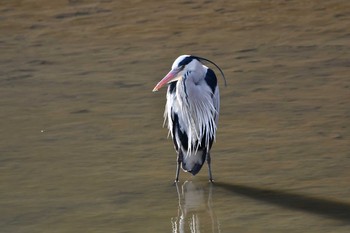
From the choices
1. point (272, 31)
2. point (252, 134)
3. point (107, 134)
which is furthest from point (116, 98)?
point (272, 31)

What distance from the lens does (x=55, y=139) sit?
26.4 ft

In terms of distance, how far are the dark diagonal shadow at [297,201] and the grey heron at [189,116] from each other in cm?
29

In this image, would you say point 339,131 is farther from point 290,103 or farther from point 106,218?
point 106,218

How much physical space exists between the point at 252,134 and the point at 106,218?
75.7 inches

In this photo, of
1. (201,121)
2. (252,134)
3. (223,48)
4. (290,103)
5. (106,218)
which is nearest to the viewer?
(106,218)

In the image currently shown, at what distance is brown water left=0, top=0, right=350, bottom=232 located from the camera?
6492mm

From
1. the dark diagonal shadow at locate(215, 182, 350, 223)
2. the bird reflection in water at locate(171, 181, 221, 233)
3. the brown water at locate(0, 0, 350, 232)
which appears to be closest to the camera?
the bird reflection in water at locate(171, 181, 221, 233)

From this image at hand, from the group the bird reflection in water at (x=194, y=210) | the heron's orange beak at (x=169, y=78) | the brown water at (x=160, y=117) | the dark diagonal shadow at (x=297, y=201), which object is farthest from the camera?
the heron's orange beak at (x=169, y=78)

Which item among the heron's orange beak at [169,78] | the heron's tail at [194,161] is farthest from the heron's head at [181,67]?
the heron's tail at [194,161]

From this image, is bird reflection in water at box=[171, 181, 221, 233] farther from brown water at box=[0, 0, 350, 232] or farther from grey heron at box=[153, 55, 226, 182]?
grey heron at box=[153, 55, 226, 182]

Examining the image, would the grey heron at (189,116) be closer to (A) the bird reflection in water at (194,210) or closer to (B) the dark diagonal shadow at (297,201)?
(A) the bird reflection in water at (194,210)

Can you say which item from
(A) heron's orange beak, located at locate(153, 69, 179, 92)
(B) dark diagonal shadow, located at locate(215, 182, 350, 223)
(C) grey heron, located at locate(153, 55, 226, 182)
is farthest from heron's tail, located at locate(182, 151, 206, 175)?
(A) heron's orange beak, located at locate(153, 69, 179, 92)

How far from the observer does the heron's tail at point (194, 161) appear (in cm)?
710

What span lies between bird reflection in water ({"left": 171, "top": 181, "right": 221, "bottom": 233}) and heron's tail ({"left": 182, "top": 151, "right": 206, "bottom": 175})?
0.09m
